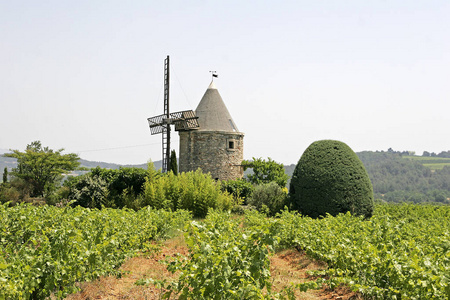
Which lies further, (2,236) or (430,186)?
(430,186)

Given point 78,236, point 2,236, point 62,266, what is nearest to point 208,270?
point 62,266

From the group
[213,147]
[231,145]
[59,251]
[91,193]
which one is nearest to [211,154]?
[213,147]

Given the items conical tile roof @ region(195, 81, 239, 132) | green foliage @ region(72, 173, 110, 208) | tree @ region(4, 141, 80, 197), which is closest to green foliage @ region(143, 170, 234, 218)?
green foliage @ region(72, 173, 110, 208)

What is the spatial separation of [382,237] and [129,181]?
1470cm

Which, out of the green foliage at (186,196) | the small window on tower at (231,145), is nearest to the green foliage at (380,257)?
the green foliage at (186,196)

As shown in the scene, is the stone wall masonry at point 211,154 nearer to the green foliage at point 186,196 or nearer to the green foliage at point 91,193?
the green foliage at point 91,193

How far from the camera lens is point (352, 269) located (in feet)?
19.9

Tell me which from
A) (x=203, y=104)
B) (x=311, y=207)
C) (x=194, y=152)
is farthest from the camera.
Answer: (x=203, y=104)

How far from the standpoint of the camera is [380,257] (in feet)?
17.6

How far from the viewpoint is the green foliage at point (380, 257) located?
445 centimetres

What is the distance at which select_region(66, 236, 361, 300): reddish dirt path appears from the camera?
5547 millimetres

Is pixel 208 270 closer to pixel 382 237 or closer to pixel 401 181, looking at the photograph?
pixel 382 237

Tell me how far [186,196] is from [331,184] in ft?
17.8

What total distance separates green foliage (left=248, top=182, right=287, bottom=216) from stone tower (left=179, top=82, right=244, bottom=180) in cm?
764
